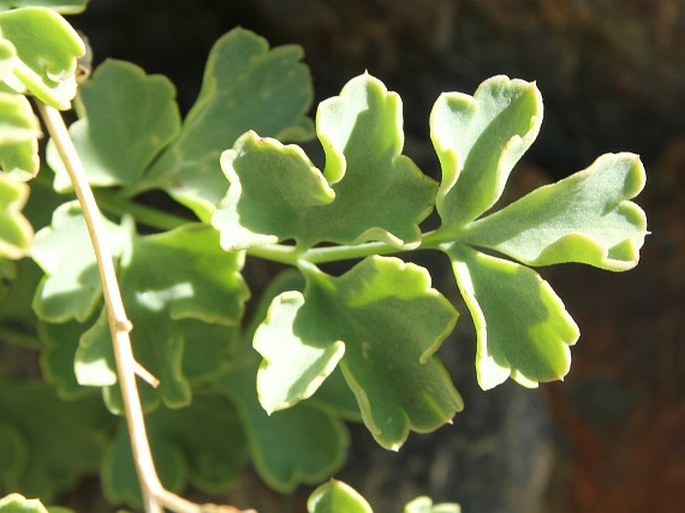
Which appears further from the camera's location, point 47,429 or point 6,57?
point 47,429

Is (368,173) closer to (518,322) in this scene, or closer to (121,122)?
(518,322)

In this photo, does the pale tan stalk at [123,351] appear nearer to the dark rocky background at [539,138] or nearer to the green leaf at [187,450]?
the green leaf at [187,450]

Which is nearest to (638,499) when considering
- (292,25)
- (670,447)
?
(670,447)

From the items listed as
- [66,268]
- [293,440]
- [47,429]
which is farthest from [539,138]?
[66,268]

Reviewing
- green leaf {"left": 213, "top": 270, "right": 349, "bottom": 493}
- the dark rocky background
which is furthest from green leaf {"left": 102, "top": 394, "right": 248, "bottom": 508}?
the dark rocky background

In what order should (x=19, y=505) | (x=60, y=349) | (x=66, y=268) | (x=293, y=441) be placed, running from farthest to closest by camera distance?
(x=293, y=441) → (x=60, y=349) → (x=66, y=268) → (x=19, y=505)

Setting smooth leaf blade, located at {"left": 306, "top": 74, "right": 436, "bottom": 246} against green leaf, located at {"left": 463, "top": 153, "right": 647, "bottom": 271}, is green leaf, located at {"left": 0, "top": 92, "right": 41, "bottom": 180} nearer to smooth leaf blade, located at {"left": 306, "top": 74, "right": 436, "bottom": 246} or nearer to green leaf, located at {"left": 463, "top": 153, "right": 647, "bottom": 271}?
smooth leaf blade, located at {"left": 306, "top": 74, "right": 436, "bottom": 246}

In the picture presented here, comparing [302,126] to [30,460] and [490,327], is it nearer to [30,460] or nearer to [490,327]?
[490,327]
